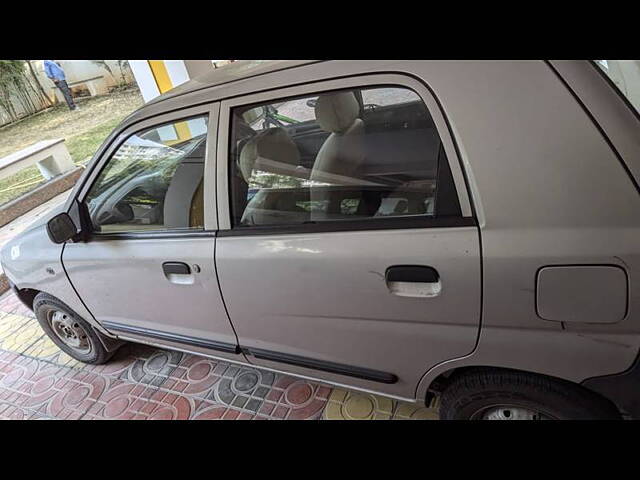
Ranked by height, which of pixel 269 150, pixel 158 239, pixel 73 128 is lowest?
pixel 73 128

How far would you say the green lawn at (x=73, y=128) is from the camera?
8599mm

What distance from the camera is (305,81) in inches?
60.3

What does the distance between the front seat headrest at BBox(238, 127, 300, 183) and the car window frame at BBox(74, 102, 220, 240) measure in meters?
0.14

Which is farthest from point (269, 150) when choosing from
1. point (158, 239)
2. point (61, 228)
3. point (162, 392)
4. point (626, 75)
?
point (162, 392)

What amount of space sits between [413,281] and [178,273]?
109 centimetres

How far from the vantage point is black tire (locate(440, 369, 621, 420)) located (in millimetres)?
1388

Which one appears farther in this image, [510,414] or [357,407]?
[357,407]

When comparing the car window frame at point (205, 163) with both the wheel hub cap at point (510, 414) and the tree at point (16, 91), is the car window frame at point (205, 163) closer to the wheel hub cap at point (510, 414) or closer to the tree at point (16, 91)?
the wheel hub cap at point (510, 414)

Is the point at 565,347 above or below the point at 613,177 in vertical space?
below

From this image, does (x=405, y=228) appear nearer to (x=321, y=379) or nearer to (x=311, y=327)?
(x=311, y=327)

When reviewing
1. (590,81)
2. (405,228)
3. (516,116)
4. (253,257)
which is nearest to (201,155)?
(253,257)

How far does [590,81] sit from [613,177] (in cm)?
26

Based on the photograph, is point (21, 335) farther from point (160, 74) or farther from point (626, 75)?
point (626, 75)

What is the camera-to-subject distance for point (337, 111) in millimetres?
1676
